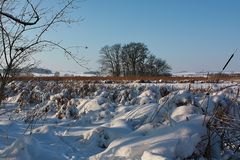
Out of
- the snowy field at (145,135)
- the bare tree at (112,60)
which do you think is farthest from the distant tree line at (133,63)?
the snowy field at (145,135)

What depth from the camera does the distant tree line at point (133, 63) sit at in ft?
214

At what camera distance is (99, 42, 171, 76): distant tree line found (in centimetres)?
6512

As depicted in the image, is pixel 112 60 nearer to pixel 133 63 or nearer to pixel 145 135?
pixel 133 63

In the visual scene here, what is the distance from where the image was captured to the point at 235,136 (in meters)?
4.18

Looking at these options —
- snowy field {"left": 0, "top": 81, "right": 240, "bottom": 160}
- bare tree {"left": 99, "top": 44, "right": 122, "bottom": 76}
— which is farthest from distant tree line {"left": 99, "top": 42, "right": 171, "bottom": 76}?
snowy field {"left": 0, "top": 81, "right": 240, "bottom": 160}

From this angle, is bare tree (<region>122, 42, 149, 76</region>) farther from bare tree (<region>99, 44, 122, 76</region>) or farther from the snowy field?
the snowy field

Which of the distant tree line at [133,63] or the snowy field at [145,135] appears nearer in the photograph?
the snowy field at [145,135]

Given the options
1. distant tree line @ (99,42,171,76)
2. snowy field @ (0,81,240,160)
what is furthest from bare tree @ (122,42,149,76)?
snowy field @ (0,81,240,160)

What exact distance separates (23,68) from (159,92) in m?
6.55

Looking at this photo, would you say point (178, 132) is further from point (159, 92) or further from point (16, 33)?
point (159, 92)

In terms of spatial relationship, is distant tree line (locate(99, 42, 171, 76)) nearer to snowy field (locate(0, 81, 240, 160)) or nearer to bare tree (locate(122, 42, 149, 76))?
bare tree (locate(122, 42, 149, 76))

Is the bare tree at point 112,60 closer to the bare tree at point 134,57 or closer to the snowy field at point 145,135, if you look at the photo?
the bare tree at point 134,57

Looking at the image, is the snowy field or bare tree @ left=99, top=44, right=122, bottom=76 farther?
bare tree @ left=99, top=44, right=122, bottom=76

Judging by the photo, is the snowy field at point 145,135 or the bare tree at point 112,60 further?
the bare tree at point 112,60
